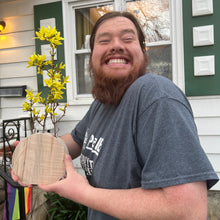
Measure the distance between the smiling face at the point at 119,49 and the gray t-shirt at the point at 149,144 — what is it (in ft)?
0.49

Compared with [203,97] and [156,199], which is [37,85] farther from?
[156,199]

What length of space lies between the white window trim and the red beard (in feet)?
5.66

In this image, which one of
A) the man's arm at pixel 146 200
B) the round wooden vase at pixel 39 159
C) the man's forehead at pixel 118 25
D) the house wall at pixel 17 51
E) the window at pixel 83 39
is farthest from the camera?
the house wall at pixel 17 51

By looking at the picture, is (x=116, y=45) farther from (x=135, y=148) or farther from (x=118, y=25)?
(x=135, y=148)

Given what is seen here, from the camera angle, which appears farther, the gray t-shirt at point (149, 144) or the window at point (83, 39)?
the window at point (83, 39)

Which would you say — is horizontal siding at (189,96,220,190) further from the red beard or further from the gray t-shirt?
the gray t-shirt

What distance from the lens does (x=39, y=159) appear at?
2.62ft

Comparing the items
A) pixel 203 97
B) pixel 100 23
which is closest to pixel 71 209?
pixel 203 97

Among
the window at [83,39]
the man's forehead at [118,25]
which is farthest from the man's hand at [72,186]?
the window at [83,39]

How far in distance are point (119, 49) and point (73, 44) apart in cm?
220

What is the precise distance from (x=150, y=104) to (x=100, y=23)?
0.54 metres

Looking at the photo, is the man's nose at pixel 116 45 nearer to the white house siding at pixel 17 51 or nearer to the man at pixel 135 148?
the man at pixel 135 148

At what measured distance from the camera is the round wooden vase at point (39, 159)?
30.8 inches

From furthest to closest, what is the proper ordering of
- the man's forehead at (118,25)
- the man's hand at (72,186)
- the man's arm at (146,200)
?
the man's forehead at (118,25) → the man's hand at (72,186) → the man's arm at (146,200)
